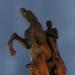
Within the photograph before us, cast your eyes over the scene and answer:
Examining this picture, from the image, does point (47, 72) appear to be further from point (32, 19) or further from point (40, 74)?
point (32, 19)

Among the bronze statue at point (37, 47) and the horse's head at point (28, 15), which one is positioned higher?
the horse's head at point (28, 15)

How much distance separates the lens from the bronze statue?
15047 millimetres

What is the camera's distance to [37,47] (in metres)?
15.2

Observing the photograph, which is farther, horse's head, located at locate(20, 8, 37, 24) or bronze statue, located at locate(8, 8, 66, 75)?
horse's head, located at locate(20, 8, 37, 24)

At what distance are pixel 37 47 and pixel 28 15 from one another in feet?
2.23

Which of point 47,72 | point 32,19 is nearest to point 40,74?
point 47,72

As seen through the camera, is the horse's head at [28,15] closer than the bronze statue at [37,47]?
No

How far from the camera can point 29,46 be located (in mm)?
15398

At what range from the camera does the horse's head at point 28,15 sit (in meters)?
15.3

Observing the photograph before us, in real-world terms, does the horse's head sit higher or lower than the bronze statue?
higher

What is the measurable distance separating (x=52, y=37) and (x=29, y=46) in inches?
19.9

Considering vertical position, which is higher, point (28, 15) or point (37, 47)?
point (28, 15)

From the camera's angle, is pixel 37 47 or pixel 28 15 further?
pixel 28 15

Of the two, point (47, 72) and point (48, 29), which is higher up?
point (48, 29)
